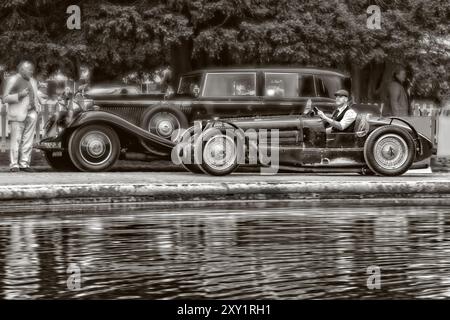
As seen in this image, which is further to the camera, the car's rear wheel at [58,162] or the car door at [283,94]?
the car door at [283,94]

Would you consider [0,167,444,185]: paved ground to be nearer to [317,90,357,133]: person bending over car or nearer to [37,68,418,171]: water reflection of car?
[317,90,357,133]: person bending over car

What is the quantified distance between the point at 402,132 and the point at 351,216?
19.7ft

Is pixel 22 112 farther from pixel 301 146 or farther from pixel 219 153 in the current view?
pixel 301 146

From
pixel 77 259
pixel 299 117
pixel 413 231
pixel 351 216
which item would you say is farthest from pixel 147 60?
pixel 77 259

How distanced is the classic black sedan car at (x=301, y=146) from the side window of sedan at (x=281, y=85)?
2568 millimetres

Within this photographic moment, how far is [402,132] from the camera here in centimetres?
2058

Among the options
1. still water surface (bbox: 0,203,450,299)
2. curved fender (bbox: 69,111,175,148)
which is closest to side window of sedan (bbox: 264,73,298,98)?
curved fender (bbox: 69,111,175,148)

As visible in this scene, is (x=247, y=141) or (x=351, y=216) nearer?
(x=351, y=216)

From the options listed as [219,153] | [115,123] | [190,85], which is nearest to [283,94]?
[190,85]

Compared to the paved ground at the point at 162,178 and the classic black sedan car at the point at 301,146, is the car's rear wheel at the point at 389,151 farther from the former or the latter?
the paved ground at the point at 162,178

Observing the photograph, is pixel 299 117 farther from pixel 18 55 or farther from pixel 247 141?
pixel 18 55

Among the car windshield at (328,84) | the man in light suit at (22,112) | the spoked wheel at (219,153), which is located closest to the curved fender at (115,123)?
the man in light suit at (22,112)

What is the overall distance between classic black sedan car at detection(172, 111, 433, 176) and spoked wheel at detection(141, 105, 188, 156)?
5.36 ft

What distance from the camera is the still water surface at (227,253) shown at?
9.02 meters
